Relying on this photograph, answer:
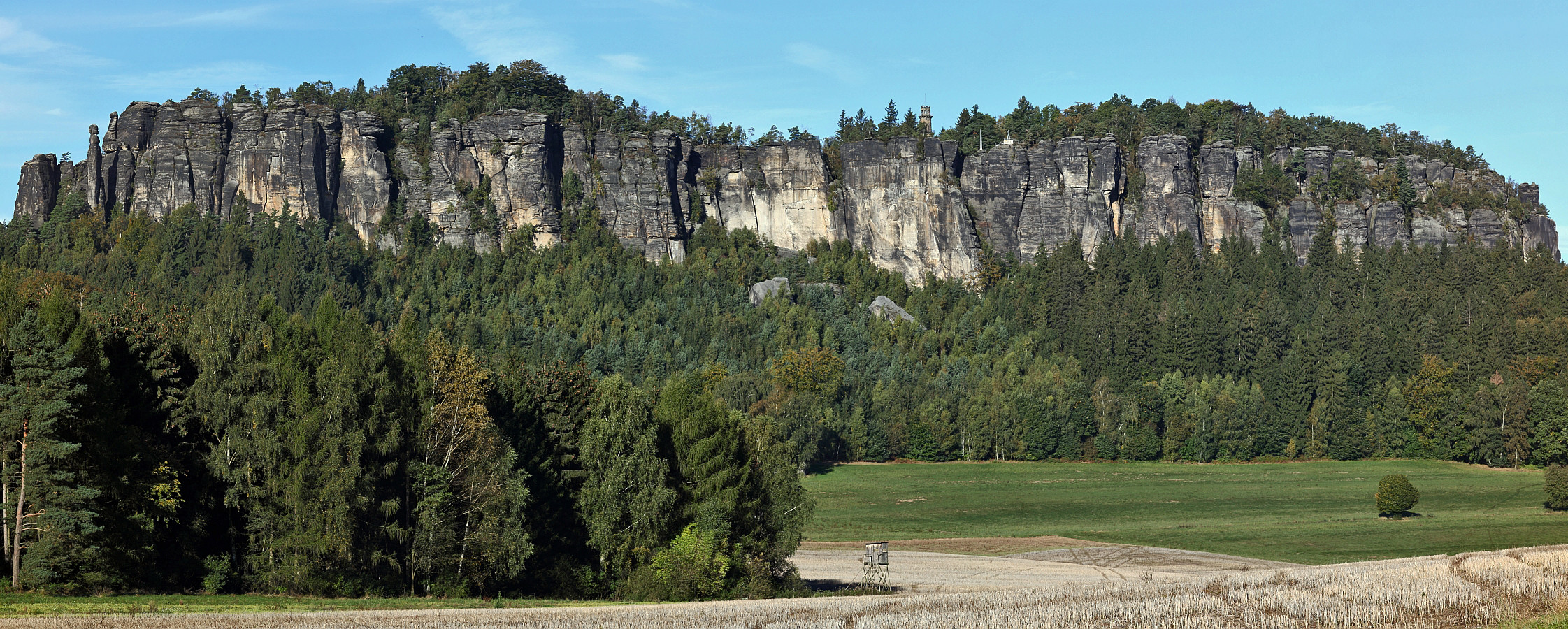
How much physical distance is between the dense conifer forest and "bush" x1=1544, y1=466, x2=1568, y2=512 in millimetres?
33943

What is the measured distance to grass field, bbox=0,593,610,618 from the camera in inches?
1260

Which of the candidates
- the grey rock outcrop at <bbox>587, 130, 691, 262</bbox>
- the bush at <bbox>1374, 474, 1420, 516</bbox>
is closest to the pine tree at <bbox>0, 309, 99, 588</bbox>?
the bush at <bbox>1374, 474, 1420, 516</bbox>

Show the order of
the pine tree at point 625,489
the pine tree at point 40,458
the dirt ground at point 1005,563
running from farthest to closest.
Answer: the dirt ground at point 1005,563, the pine tree at point 625,489, the pine tree at point 40,458

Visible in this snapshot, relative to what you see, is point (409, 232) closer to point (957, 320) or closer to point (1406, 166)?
point (957, 320)

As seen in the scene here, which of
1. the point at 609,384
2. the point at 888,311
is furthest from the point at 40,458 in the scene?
the point at 888,311

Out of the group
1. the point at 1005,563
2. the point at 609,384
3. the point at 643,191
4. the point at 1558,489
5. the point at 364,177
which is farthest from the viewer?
the point at 643,191

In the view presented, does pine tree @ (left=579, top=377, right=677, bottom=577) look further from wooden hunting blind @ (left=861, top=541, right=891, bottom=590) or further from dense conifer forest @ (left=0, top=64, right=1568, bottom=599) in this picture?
wooden hunting blind @ (left=861, top=541, right=891, bottom=590)

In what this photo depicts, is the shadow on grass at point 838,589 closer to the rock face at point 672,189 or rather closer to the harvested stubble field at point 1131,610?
the harvested stubble field at point 1131,610

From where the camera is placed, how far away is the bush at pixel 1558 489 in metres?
84.9

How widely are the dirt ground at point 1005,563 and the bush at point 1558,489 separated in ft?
105

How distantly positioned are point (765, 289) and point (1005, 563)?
110 m

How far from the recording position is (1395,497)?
8512 centimetres

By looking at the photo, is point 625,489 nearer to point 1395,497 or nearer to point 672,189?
point 1395,497

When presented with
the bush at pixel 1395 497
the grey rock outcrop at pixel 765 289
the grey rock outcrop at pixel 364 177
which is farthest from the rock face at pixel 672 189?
the bush at pixel 1395 497
